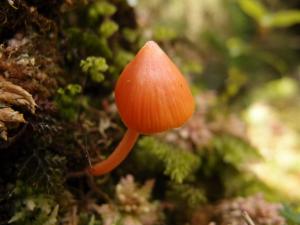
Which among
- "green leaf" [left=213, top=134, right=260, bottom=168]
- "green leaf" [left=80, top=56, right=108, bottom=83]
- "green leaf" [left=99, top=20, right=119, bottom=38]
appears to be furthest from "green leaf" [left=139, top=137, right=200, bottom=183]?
"green leaf" [left=99, top=20, right=119, bottom=38]

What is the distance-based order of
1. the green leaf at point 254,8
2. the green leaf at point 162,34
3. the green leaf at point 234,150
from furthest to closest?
the green leaf at point 254,8 → the green leaf at point 162,34 → the green leaf at point 234,150

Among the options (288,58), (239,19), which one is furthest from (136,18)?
(288,58)

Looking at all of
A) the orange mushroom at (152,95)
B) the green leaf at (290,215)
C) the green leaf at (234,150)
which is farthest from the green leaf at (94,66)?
the green leaf at (290,215)

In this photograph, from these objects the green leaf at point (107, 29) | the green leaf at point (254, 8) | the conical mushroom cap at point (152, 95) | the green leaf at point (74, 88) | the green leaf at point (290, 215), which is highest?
the green leaf at point (254, 8)

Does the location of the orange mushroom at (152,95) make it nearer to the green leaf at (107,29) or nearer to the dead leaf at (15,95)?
the dead leaf at (15,95)

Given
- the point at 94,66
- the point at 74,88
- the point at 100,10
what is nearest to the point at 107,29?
the point at 100,10

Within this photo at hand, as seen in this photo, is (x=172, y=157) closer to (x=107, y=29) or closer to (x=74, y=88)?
(x=74, y=88)
